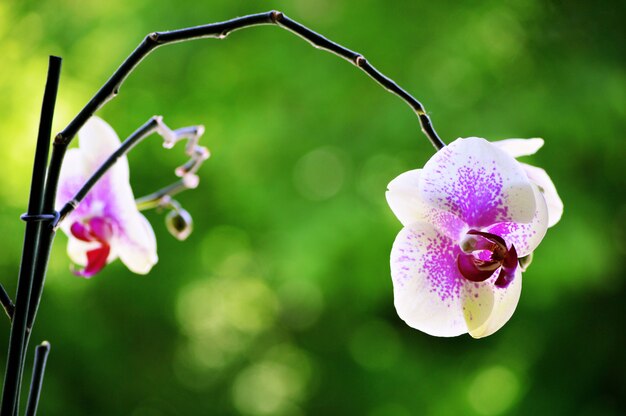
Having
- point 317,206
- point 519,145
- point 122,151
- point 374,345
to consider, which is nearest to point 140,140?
point 122,151

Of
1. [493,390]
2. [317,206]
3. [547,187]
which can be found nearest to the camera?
[547,187]

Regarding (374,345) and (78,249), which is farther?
(374,345)

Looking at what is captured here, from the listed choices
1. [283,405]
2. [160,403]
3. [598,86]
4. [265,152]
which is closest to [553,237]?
[598,86]

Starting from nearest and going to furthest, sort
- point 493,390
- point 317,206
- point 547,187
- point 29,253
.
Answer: point 29,253, point 547,187, point 317,206, point 493,390

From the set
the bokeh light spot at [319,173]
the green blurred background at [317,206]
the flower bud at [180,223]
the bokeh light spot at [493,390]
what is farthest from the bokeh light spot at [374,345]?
the flower bud at [180,223]

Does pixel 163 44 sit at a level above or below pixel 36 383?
above

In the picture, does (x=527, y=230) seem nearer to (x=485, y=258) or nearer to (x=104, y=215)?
(x=485, y=258)

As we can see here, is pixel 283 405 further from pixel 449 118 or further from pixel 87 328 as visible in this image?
pixel 449 118

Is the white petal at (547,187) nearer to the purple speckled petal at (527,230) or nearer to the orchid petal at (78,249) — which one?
the purple speckled petal at (527,230)

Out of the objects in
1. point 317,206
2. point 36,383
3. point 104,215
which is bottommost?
point 36,383
